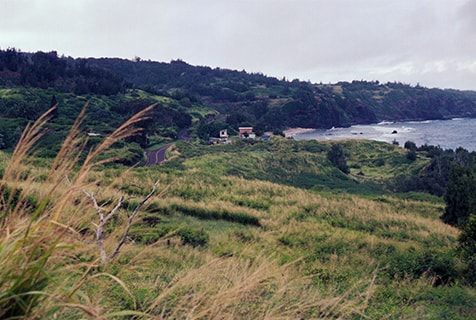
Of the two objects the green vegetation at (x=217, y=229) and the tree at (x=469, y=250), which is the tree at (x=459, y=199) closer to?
the green vegetation at (x=217, y=229)

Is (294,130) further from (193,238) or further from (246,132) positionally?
(193,238)

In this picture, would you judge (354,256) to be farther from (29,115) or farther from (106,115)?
(106,115)

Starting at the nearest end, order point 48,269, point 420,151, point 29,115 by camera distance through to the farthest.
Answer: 1. point 48,269
2. point 29,115
3. point 420,151

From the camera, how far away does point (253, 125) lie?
262 ft

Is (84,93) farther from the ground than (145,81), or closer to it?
closer to it

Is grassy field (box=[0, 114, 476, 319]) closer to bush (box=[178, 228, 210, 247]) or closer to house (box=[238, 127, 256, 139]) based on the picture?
bush (box=[178, 228, 210, 247])

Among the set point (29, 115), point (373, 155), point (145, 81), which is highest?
point (145, 81)

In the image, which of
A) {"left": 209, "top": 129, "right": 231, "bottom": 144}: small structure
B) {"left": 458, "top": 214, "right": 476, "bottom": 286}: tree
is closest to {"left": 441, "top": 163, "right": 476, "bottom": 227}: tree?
{"left": 458, "top": 214, "right": 476, "bottom": 286}: tree

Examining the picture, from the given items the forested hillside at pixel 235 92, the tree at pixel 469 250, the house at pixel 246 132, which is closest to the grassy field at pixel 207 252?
the tree at pixel 469 250

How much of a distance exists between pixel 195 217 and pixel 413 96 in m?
163

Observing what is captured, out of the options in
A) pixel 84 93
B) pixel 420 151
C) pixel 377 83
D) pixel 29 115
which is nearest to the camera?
pixel 29 115

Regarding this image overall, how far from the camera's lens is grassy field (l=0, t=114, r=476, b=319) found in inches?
72.1

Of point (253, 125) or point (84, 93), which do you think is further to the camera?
point (253, 125)

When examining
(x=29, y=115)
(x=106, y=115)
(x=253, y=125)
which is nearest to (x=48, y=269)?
(x=29, y=115)
